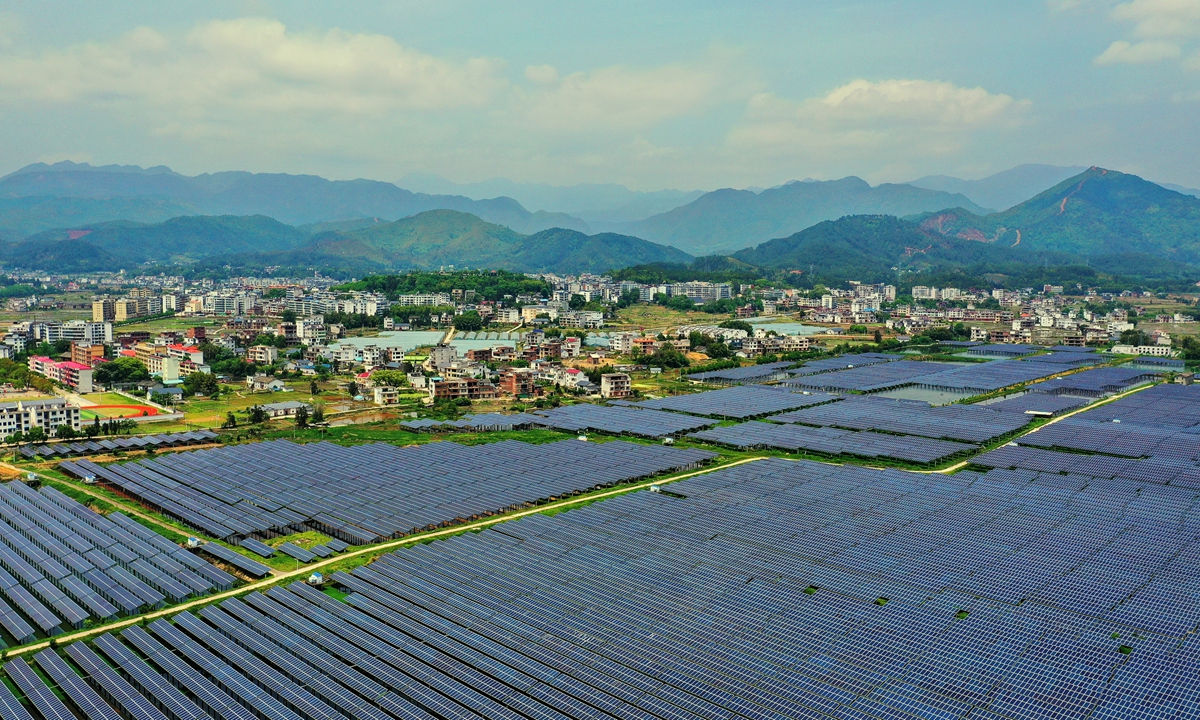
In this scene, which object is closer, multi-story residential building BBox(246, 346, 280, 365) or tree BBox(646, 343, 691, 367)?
multi-story residential building BBox(246, 346, 280, 365)

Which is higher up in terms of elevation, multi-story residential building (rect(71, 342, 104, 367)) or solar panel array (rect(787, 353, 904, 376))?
solar panel array (rect(787, 353, 904, 376))

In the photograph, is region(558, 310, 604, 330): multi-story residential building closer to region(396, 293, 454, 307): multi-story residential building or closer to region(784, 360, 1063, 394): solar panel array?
region(396, 293, 454, 307): multi-story residential building

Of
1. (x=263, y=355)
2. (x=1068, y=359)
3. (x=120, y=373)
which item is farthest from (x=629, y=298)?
(x=120, y=373)

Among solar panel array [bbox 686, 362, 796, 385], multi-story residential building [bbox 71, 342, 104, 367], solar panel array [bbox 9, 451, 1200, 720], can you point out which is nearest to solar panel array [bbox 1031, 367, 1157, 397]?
solar panel array [bbox 686, 362, 796, 385]

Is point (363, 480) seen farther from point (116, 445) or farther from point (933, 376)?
point (933, 376)

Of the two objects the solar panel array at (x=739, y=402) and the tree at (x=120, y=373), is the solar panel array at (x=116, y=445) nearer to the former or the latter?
the tree at (x=120, y=373)
